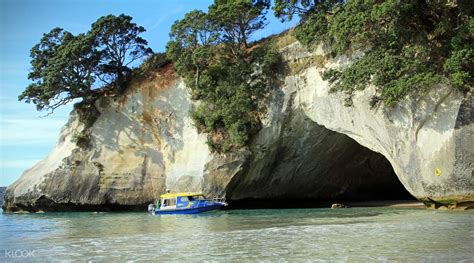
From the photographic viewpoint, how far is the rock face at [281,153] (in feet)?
74.3

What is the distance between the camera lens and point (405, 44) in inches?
923

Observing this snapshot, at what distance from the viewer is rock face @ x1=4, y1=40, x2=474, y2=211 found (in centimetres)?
2264

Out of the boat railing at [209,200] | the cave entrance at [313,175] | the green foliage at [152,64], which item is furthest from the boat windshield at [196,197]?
the green foliage at [152,64]

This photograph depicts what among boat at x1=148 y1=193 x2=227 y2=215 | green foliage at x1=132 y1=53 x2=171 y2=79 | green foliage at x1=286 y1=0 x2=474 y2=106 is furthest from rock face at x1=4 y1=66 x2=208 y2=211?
green foliage at x1=286 y1=0 x2=474 y2=106

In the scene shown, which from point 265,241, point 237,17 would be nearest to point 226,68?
point 237,17

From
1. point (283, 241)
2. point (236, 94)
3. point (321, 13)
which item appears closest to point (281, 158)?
point (236, 94)

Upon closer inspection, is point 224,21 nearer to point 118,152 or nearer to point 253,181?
point 253,181

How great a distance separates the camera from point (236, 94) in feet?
101

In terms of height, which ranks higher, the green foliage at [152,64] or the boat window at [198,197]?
the green foliage at [152,64]

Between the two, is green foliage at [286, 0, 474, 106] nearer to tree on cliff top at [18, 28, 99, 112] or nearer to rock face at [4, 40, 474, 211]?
rock face at [4, 40, 474, 211]

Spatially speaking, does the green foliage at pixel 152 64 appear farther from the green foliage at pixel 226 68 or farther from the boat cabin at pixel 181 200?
the boat cabin at pixel 181 200

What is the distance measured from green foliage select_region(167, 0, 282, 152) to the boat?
357 cm

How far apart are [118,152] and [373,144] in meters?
18.8

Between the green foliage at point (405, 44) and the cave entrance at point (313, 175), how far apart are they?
686cm
